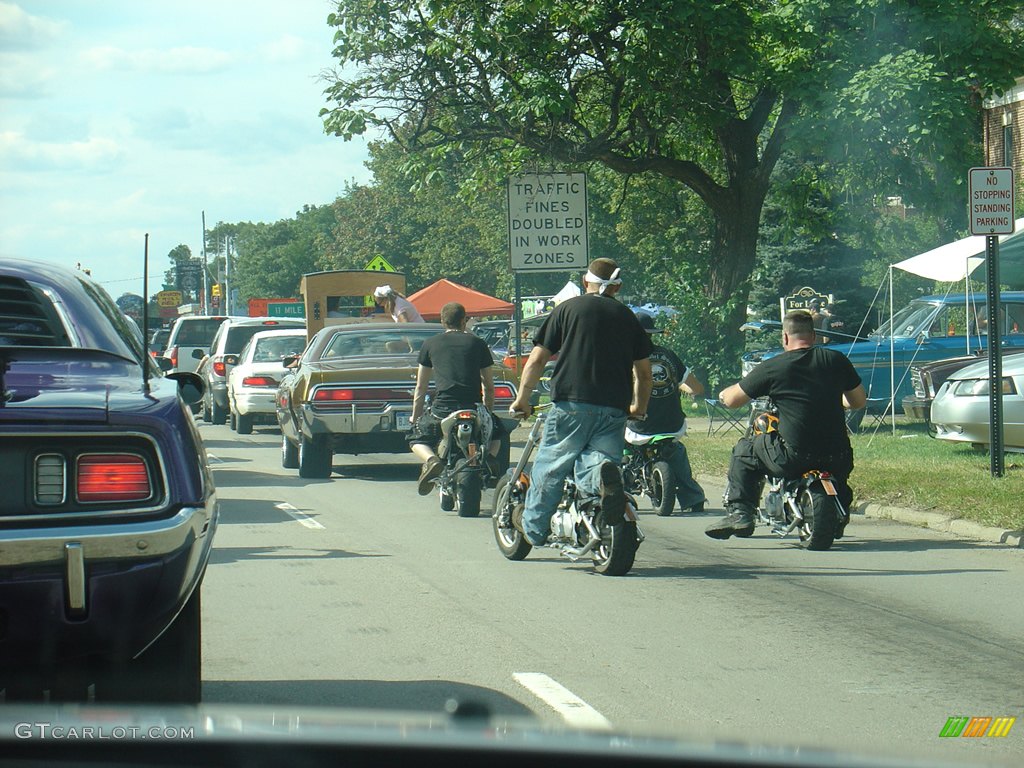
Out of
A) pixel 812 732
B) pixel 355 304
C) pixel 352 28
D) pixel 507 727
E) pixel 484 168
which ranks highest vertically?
pixel 352 28

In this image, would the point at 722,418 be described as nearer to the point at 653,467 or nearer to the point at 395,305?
the point at 395,305

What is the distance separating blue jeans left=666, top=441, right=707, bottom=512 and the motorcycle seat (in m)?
0.13

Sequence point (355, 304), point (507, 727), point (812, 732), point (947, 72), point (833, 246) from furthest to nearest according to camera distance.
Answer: point (833, 246)
point (355, 304)
point (947, 72)
point (812, 732)
point (507, 727)

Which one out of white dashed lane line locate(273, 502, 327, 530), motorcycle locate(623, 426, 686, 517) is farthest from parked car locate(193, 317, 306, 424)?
motorcycle locate(623, 426, 686, 517)

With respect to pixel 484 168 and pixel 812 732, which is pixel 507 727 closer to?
pixel 812 732

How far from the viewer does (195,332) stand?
33125 millimetres

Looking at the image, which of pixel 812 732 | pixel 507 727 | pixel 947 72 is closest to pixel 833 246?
pixel 947 72

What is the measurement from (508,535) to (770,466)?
2.00 metres

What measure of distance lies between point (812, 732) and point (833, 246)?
43.4 m

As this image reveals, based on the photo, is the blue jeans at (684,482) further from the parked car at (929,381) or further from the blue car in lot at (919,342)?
the blue car in lot at (919,342)

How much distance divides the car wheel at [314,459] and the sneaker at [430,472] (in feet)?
10.7

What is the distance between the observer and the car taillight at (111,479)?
4152 millimetres

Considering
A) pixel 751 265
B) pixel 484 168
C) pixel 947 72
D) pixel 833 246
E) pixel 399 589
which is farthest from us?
pixel 833 246

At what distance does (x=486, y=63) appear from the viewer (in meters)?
21.4
